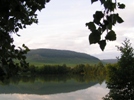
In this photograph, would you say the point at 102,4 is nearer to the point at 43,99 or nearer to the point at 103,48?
the point at 103,48

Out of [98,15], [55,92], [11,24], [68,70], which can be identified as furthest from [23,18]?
[68,70]

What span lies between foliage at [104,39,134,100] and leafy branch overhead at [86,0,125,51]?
1334 cm

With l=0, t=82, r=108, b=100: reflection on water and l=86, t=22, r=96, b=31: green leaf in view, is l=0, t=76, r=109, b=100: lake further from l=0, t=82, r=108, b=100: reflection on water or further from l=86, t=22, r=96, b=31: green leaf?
l=86, t=22, r=96, b=31: green leaf

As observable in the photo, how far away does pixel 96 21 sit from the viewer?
4.60ft

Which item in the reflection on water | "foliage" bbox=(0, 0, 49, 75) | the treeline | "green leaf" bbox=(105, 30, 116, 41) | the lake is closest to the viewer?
"green leaf" bbox=(105, 30, 116, 41)

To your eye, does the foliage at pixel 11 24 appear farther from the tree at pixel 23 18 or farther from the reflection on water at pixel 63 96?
the reflection on water at pixel 63 96

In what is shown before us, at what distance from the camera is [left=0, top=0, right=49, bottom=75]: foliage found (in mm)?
2117

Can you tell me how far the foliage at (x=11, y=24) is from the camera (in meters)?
2.12

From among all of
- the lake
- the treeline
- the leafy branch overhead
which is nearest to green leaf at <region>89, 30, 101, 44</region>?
the leafy branch overhead

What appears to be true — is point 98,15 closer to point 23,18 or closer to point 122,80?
point 23,18

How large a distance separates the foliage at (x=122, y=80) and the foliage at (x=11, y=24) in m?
10.9

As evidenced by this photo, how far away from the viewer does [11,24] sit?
2.52 m

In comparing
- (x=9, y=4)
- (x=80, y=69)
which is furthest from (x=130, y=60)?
(x=80, y=69)

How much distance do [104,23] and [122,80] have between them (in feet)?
46.0
